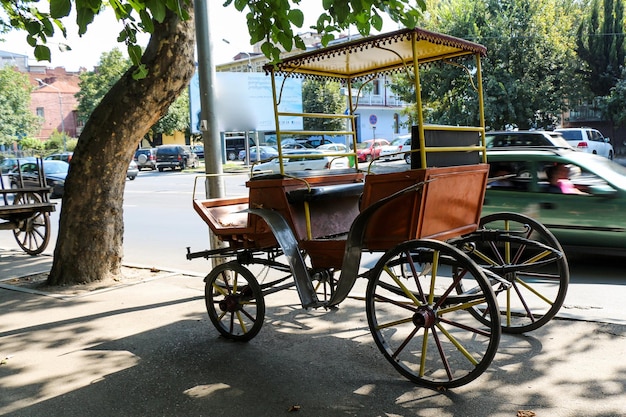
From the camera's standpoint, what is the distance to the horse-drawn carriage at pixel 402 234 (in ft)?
13.8

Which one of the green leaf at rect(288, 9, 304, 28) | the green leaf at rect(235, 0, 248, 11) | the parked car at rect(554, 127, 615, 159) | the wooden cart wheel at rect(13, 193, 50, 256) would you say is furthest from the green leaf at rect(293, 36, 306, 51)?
the parked car at rect(554, 127, 615, 159)

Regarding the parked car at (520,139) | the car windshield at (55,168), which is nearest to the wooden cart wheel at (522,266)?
the parked car at (520,139)

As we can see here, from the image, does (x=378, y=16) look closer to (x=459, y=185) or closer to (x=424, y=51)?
(x=424, y=51)

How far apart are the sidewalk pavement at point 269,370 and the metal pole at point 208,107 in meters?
1.47

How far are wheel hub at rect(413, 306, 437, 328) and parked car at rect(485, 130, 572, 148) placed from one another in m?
6.11

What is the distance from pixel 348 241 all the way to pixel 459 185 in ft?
3.25

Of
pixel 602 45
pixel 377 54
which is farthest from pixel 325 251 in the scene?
pixel 602 45

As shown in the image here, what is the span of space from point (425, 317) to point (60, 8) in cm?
316

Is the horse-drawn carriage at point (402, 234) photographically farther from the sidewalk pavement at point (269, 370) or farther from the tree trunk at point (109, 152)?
the tree trunk at point (109, 152)

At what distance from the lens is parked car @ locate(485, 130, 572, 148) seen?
1028cm

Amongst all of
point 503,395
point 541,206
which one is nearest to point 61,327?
point 503,395

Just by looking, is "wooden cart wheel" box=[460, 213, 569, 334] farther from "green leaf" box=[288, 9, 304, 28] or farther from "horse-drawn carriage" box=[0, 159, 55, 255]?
"horse-drawn carriage" box=[0, 159, 55, 255]

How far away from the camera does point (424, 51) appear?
506cm

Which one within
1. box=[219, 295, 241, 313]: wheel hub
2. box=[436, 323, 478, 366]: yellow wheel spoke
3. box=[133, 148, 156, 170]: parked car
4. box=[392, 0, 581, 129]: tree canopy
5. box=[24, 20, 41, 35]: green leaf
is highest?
box=[392, 0, 581, 129]: tree canopy
